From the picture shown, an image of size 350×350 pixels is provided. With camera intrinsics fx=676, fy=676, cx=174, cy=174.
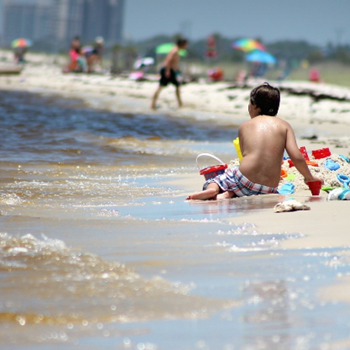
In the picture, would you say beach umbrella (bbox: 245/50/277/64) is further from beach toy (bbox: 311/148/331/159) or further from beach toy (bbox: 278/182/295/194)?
beach toy (bbox: 278/182/295/194)

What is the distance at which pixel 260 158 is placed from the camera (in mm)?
5090

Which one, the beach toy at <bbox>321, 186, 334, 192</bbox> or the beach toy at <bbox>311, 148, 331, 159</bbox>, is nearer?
the beach toy at <bbox>321, 186, 334, 192</bbox>

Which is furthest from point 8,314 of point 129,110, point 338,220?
point 129,110

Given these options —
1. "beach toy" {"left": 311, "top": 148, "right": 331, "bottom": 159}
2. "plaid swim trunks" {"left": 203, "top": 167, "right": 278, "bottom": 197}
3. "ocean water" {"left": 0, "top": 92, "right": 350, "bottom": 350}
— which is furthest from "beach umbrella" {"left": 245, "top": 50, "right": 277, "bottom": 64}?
"plaid swim trunks" {"left": 203, "top": 167, "right": 278, "bottom": 197}

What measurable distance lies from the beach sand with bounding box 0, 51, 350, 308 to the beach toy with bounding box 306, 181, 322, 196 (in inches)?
2.3

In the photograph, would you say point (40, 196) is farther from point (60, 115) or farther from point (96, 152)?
point (60, 115)

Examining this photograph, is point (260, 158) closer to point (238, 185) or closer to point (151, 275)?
point (238, 185)

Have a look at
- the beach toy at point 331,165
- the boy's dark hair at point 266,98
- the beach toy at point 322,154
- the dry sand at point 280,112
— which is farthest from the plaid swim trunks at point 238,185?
the beach toy at point 322,154

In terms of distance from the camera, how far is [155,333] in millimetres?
2438

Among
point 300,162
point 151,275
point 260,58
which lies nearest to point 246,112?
point 300,162

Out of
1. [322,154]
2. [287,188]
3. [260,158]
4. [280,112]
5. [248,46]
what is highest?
A: [260,158]

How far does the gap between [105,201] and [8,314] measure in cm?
246

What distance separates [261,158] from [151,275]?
2.26 metres

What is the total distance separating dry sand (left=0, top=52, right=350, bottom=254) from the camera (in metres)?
3.88
